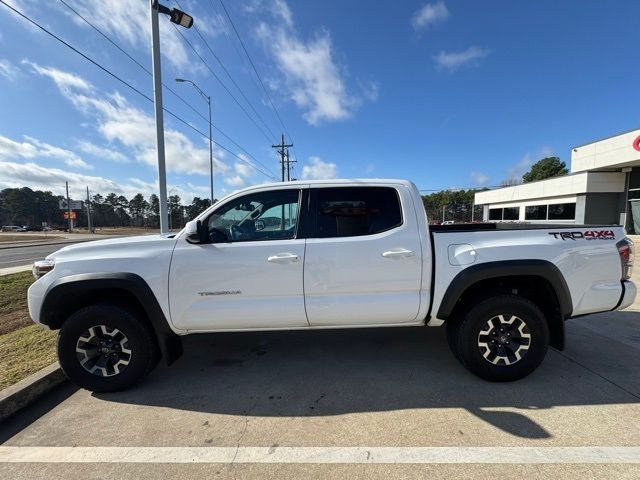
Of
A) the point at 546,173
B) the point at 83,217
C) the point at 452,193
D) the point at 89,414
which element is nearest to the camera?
the point at 89,414

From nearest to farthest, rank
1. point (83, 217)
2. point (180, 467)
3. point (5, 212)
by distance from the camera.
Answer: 1. point (180, 467)
2. point (5, 212)
3. point (83, 217)

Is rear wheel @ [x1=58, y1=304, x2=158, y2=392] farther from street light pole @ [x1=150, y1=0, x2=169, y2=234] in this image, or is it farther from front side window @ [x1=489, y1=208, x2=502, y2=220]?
front side window @ [x1=489, y1=208, x2=502, y2=220]

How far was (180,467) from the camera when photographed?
2371mm

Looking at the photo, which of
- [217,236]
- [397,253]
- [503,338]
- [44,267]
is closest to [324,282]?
[397,253]

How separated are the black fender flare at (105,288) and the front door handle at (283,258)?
1.13 m

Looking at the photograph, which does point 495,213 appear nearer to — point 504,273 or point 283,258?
point 504,273

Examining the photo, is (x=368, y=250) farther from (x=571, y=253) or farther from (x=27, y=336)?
(x=27, y=336)

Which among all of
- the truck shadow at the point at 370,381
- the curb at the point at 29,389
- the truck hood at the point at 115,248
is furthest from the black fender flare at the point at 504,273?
the curb at the point at 29,389

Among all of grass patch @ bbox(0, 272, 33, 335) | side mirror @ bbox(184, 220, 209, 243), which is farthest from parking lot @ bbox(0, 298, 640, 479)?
grass patch @ bbox(0, 272, 33, 335)

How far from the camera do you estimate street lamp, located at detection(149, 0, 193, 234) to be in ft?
23.4

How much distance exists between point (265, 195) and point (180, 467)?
230 cm

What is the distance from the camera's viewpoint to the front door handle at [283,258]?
322cm

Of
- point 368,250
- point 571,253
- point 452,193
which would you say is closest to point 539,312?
point 571,253

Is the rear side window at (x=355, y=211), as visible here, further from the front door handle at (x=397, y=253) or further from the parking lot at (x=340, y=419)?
the parking lot at (x=340, y=419)
